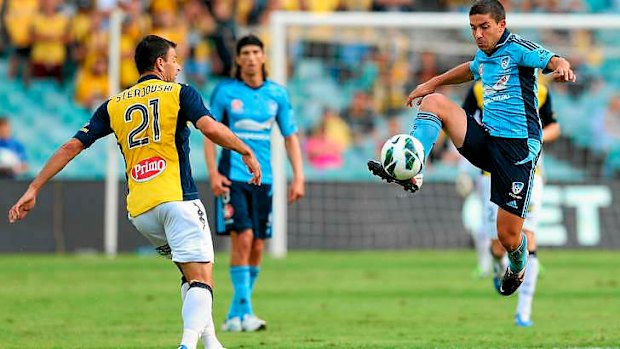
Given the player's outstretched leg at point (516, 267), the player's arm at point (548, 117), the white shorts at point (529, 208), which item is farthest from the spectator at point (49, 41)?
the player's outstretched leg at point (516, 267)

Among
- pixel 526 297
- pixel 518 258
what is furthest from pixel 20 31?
pixel 518 258

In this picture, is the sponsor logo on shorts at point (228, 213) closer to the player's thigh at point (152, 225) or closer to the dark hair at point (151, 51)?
the player's thigh at point (152, 225)

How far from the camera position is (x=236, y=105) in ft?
39.0

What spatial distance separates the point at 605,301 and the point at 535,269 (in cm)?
260

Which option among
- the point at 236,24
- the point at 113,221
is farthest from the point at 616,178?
the point at 113,221

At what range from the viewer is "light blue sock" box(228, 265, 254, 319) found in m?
11.5

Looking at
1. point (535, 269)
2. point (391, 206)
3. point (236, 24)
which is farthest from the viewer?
point (236, 24)

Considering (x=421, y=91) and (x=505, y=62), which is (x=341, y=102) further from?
(x=505, y=62)

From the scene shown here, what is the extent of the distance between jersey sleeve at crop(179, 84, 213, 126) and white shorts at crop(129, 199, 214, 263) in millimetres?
577

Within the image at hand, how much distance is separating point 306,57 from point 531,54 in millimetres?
15177

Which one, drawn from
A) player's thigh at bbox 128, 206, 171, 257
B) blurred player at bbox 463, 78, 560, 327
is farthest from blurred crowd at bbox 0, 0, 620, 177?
player's thigh at bbox 128, 206, 171, 257

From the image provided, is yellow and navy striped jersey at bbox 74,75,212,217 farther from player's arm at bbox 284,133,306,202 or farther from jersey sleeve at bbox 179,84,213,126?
player's arm at bbox 284,133,306,202

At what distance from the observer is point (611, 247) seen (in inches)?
898

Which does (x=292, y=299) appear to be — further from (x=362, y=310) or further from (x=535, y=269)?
(x=535, y=269)
